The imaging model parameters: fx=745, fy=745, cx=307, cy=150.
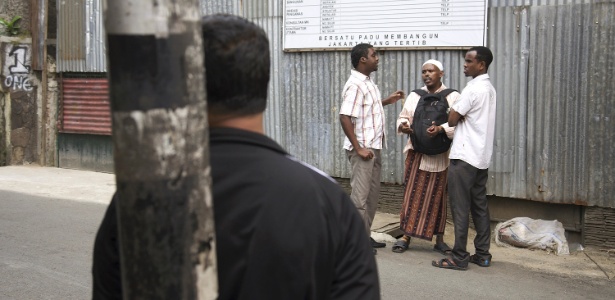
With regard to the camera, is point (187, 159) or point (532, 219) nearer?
point (187, 159)

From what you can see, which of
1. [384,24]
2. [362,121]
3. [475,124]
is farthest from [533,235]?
[384,24]

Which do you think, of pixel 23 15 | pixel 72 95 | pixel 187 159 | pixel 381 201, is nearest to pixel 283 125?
pixel 381 201

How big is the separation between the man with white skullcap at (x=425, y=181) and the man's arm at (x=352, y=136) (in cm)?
40

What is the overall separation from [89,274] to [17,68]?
7.25m

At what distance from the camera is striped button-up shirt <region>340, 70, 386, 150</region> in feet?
22.2

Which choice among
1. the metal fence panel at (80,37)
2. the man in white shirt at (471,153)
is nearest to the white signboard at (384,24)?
the man in white shirt at (471,153)

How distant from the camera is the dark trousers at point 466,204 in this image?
6402 mm

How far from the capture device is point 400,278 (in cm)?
614

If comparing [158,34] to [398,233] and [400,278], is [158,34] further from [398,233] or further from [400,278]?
[398,233]

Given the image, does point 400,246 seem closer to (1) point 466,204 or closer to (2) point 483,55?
(1) point 466,204

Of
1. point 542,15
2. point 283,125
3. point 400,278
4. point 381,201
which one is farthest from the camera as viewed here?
point 283,125

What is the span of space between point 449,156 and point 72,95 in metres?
7.53

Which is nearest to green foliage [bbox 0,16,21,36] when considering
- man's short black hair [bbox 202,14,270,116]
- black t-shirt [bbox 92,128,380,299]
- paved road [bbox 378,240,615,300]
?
paved road [bbox 378,240,615,300]

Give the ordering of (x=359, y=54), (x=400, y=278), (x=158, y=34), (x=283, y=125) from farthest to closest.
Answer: (x=283, y=125), (x=359, y=54), (x=400, y=278), (x=158, y=34)
